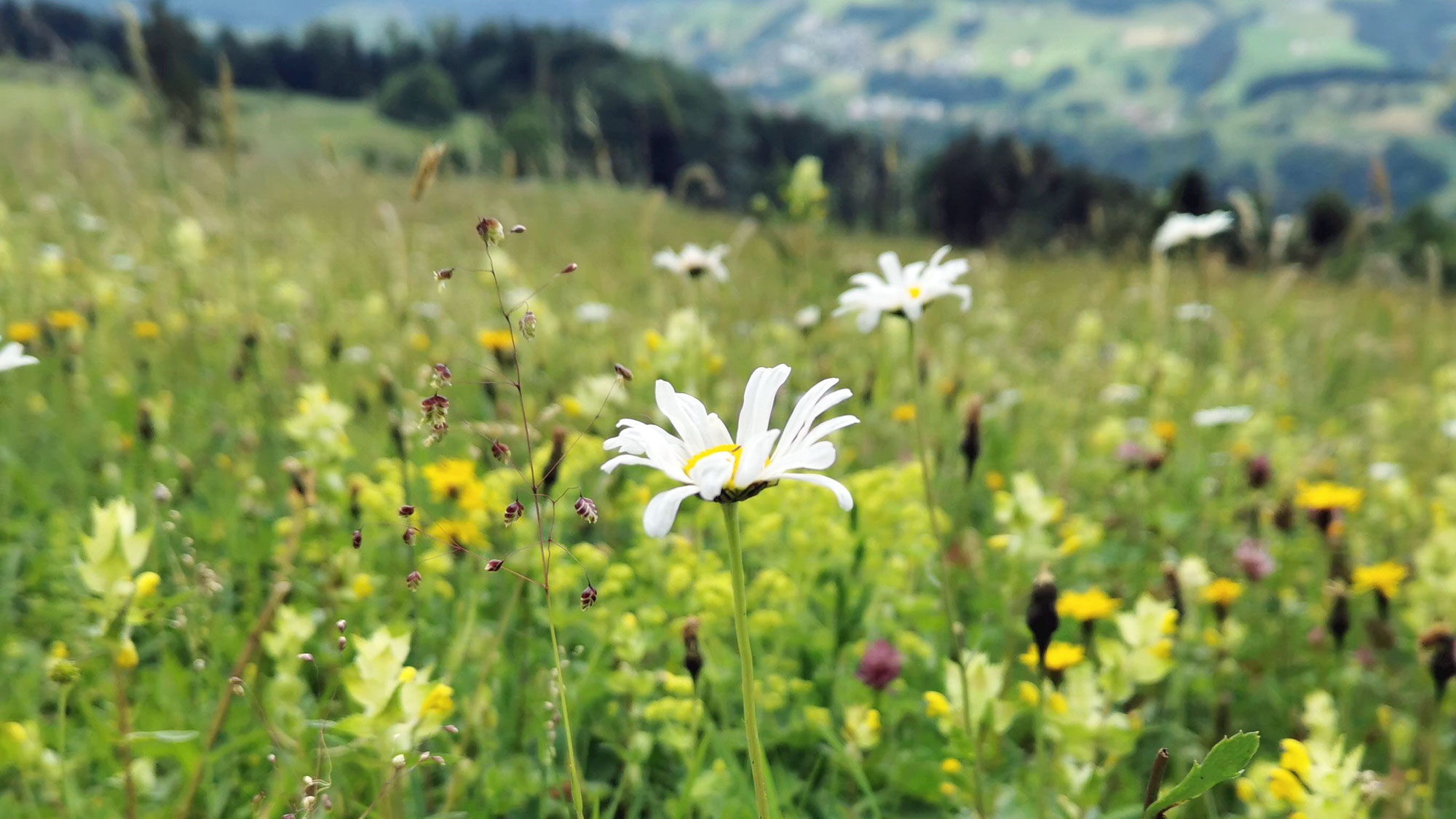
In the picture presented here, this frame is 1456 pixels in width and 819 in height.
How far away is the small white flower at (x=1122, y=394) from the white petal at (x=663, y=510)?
3.46 metres

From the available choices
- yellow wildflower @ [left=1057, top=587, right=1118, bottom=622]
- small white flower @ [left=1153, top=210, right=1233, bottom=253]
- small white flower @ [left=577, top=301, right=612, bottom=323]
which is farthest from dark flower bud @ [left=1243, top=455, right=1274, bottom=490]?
small white flower @ [left=577, top=301, right=612, bottom=323]

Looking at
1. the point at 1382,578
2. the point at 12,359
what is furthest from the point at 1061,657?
the point at 12,359

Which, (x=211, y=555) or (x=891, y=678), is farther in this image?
(x=211, y=555)

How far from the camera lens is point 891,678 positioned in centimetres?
162

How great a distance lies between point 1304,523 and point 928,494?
8.31 feet

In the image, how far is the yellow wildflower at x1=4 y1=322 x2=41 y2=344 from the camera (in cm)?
322

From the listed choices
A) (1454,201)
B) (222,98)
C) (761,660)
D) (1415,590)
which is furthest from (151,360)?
(1454,201)

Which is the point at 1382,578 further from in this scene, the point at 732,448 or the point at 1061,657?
the point at 732,448

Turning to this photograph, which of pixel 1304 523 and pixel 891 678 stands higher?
pixel 891 678

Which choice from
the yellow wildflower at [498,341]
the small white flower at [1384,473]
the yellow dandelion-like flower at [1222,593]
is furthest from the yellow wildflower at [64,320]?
the small white flower at [1384,473]

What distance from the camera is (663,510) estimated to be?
28.4 inches

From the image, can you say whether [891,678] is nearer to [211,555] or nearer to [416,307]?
[211,555]

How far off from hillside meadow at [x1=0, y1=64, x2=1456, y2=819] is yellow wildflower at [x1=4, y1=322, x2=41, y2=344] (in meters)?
0.05

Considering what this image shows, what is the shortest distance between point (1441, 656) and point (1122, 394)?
246 centimetres
